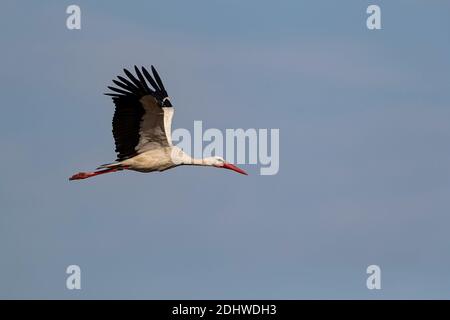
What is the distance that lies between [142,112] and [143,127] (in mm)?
365

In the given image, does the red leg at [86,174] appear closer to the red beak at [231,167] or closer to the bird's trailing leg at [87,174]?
the bird's trailing leg at [87,174]

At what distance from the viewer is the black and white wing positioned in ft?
84.5

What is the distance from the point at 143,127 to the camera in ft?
85.7

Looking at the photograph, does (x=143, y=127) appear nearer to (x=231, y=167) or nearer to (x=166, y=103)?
(x=166, y=103)

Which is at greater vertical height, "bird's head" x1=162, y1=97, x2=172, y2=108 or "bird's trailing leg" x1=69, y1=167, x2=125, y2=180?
"bird's head" x1=162, y1=97, x2=172, y2=108

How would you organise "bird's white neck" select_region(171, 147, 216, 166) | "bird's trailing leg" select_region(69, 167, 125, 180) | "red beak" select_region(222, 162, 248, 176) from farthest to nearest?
"red beak" select_region(222, 162, 248, 176) → "bird's trailing leg" select_region(69, 167, 125, 180) → "bird's white neck" select_region(171, 147, 216, 166)

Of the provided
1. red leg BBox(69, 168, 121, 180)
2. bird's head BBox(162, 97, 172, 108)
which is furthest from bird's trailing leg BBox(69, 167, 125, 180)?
bird's head BBox(162, 97, 172, 108)

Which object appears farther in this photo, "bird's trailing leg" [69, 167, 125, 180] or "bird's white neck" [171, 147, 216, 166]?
"bird's trailing leg" [69, 167, 125, 180]

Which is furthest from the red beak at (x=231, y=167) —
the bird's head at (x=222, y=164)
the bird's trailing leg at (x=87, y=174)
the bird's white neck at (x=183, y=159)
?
the bird's trailing leg at (x=87, y=174)

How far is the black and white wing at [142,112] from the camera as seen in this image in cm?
2575

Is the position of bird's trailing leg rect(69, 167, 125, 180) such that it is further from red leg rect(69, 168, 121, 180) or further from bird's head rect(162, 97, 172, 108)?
bird's head rect(162, 97, 172, 108)

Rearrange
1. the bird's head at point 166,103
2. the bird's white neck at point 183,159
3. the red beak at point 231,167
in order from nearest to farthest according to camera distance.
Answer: the bird's head at point 166,103
the bird's white neck at point 183,159
the red beak at point 231,167
